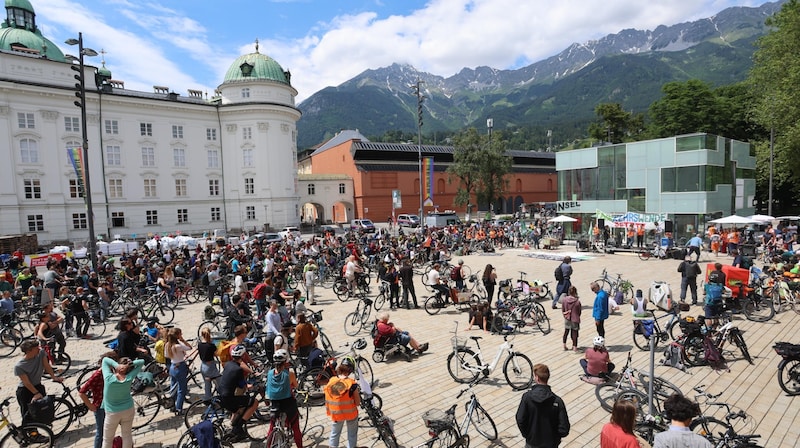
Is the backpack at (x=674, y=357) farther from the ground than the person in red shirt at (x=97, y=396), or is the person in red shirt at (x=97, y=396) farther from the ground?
the person in red shirt at (x=97, y=396)

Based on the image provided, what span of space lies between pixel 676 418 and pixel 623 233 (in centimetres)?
2853

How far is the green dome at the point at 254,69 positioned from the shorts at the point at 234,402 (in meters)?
48.9

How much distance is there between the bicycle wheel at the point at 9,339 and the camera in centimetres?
1191

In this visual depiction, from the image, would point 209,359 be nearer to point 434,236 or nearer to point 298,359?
point 298,359

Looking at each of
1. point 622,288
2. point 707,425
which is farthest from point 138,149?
point 707,425

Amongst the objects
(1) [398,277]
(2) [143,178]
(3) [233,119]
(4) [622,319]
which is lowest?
(4) [622,319]

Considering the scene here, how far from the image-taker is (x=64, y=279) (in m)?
16.5

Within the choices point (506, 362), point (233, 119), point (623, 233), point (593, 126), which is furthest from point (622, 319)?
point (593, 126)

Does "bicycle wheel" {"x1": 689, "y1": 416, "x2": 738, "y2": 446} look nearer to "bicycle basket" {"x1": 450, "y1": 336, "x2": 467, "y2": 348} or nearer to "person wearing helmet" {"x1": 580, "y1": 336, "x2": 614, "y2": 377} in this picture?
"person wearing helmet" {"x1": 580, "y1": 336, "x2": 614, "y2": 377}

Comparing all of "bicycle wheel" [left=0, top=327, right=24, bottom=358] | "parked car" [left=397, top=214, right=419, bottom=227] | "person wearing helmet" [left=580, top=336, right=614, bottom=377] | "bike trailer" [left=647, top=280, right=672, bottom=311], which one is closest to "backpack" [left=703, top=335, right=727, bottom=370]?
"person wearing helmet" [left=580, top=336, right=614, bottom=377]

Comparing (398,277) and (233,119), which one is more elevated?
Result: (233,119)

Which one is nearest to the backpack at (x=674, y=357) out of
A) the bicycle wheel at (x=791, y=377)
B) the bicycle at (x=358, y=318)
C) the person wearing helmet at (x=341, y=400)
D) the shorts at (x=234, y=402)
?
the bicycle wheel at (x=791, y=377)

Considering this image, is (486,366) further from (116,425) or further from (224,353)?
(116,425)

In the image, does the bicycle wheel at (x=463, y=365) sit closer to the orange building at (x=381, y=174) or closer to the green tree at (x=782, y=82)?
the green tree at (x=782, y=82)
